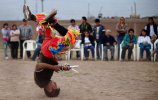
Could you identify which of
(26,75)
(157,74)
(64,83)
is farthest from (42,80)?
(157,74)

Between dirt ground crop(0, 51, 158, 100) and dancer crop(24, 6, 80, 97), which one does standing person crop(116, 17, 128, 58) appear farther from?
dancer crop(24, 6, 80, 97)

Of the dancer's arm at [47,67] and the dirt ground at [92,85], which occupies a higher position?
the dancer's arm at [47,67]

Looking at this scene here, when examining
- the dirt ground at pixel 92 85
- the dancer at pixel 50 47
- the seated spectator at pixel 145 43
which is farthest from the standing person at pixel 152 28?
the dancer at pixel 50 47

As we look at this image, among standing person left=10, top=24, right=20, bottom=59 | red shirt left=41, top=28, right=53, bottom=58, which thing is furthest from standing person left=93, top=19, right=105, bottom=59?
red shirt left=41, top=28, right=53, bottom=58

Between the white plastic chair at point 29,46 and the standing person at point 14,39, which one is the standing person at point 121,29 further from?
the standing person at point 14,39

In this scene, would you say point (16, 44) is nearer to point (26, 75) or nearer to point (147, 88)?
point (26, 75)

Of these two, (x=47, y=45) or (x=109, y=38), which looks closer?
(x=47, y=45)

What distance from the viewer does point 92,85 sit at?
9.36 meters

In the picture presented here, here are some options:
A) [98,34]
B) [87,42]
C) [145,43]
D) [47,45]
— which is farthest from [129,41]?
[47,45]

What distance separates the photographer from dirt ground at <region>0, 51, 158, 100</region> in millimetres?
7922

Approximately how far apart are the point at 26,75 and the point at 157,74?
370 cm

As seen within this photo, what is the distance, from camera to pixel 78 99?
761 cm

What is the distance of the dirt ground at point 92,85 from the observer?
26.0 ft

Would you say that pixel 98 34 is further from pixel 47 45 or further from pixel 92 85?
pixel 47 45
